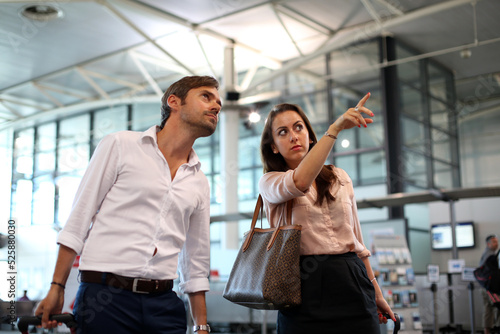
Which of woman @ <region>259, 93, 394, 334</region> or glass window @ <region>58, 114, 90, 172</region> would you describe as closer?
woman @ <region>259, 93, 394, 334</region>

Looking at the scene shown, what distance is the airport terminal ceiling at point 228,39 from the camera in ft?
41.5

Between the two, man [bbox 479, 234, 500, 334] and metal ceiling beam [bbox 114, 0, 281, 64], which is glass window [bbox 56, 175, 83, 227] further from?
man [bbox 479, 234, 500, 334]

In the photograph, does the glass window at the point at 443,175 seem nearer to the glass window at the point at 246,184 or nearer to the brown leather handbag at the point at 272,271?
the glass window at the point at 246,184

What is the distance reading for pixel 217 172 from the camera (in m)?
17.8

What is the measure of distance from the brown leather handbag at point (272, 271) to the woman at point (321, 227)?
0.09m

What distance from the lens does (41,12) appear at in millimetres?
12859

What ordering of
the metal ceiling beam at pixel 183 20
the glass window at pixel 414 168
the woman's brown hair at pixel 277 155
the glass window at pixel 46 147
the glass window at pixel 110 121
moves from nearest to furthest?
the woman's brown hair at pixel 277 155
the metal ceiling beam at pixel 183 20
the glass window at pixel 414 168
the glass window at pixel 110 121
the glass window at pixel 46 147

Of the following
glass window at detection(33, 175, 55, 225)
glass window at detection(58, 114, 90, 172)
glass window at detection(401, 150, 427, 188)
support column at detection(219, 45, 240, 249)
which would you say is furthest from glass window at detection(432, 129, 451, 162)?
glass window at detection(33, 175, 55, 225)

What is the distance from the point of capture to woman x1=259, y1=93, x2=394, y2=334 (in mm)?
2309

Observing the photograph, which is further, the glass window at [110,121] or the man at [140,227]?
the glass window at [110,121]

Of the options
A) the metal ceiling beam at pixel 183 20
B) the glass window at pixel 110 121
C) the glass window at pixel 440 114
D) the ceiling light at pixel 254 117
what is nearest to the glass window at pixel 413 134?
the glass window at pixel 440 114

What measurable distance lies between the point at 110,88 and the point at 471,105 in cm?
1167

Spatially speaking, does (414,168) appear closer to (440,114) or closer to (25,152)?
(440,114)

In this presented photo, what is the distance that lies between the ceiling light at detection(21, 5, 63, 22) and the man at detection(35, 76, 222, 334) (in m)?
11.3
